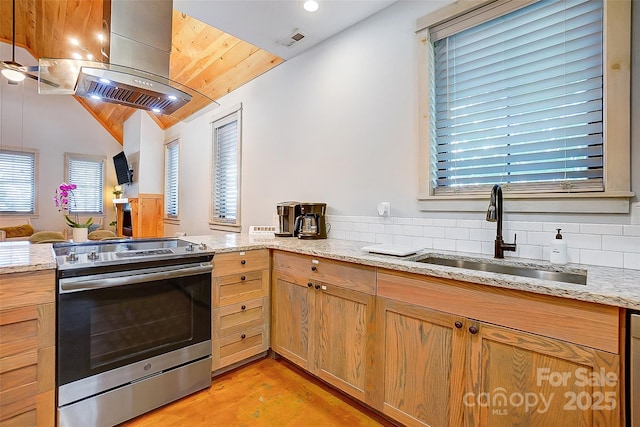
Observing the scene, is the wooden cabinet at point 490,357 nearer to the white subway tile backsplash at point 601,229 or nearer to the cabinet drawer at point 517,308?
the cabinet drawer at point 517,308

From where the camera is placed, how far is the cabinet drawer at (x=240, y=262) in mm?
2037

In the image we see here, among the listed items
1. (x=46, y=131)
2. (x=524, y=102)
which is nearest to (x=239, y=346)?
(x=524, y=102)

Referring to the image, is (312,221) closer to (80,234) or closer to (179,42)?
(80,234)

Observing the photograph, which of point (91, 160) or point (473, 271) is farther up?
point (91, 160)

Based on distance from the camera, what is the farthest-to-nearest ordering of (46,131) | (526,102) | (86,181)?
(86,181)
(46,131)
(526,102)

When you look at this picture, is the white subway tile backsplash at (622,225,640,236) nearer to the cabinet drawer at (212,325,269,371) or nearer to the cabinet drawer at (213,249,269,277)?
the cabinet drawer at (213,249,269,277)

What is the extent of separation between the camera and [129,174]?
6.05 m

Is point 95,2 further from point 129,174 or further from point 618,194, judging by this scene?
point 618,194

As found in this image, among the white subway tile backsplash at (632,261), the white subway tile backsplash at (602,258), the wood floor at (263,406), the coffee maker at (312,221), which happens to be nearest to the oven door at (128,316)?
the wood floor at (263,406)

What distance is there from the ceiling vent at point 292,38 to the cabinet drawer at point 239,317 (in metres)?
2.28

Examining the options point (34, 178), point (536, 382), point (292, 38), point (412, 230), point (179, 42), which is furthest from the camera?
point (34, 178)

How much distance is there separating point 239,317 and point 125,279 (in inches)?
32.3

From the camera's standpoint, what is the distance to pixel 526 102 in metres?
1.63

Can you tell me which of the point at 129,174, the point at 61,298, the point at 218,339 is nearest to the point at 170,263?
the point at 61,298
